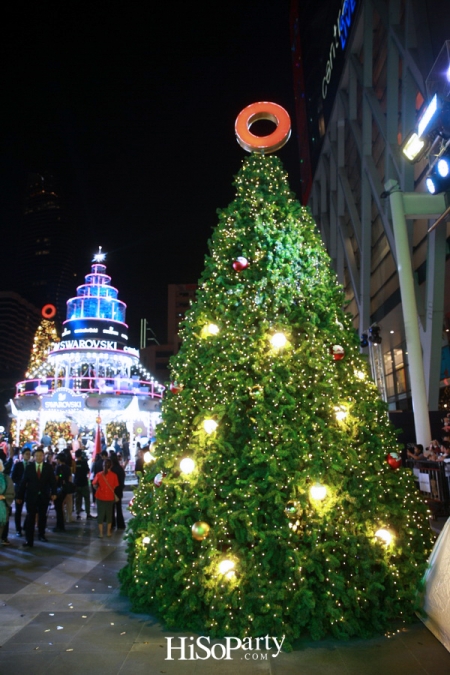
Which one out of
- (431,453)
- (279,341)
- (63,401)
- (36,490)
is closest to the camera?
(279,341)

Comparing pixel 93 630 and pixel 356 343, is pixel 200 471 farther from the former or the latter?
pixel 356 343

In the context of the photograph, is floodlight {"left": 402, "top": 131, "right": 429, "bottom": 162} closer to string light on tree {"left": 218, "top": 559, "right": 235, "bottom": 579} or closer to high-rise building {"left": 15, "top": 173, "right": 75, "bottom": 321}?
string light on tree {"left": 218, "top": 559, "right": 235, "bottom": 579}

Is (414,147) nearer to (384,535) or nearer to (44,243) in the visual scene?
(384,535)

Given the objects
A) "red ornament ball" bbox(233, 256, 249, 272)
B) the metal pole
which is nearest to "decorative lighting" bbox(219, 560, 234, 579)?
"red ornament ball" bbox(233, 256, 249, 272)

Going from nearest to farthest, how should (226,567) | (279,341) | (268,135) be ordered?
(226,567)
(279,341)
(268,135)

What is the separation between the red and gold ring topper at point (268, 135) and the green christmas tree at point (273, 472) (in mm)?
1322

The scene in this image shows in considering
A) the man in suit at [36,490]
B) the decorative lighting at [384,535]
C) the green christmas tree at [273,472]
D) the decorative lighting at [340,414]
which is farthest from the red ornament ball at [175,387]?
the man in suit at [36,490]

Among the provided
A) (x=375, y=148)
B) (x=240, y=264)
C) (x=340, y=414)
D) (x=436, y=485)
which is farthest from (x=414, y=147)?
(x=375, y=148)

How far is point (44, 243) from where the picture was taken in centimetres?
16600

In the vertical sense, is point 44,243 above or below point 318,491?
above

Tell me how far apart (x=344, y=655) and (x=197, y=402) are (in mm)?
2894

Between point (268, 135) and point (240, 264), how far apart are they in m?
2.69

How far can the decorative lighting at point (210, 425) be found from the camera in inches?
207

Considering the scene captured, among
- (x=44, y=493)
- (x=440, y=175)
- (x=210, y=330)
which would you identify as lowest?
(x=44, y=493)
